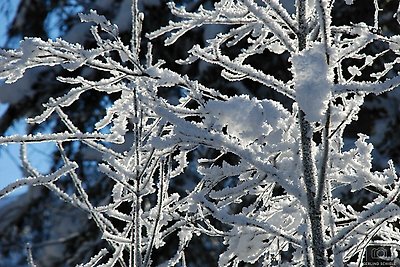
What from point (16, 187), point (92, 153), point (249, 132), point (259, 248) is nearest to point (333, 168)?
point (259, 248)

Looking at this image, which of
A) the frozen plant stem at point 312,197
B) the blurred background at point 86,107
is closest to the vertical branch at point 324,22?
the frozen plant stem at point 312,197

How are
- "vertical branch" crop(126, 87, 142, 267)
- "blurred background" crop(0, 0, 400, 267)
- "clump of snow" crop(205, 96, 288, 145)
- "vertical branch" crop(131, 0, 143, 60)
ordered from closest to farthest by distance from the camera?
"clump of snow" crop(205, 96, 288, 145) → "vertical branch" crop(126, 87, 142, 267) → "vertical branch" crop(131, 0, 143, 60) → "blurred background" crop(0, 0, 400, 267)

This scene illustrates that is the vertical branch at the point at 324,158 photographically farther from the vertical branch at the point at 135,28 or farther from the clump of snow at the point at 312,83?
the vertical branch at the point at 135,28

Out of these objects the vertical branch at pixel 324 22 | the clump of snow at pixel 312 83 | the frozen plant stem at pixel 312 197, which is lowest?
the frozen plant stem at pixel 312 197

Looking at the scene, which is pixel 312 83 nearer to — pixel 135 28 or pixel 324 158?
pixel 324 158

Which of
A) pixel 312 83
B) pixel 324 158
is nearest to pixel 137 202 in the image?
pixel 324 158

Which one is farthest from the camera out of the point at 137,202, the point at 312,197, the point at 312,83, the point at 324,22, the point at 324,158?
the point at 137,202

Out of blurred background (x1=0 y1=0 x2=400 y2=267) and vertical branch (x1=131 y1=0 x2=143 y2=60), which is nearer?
vertical branch (x1=131 y1=0 x2=143 y2=60)

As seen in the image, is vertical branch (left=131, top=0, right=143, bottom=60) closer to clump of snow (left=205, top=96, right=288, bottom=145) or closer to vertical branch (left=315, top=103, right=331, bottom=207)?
clump of snow (left=205, top=96, right=288, bottom=145)

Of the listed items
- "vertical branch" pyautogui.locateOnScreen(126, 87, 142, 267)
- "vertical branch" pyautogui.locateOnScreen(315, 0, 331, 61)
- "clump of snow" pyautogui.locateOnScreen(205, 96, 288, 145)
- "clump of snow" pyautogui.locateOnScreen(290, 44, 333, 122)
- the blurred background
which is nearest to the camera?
"clump of snow" pyautogui.locateOnScreen(290, 44, 333, 122)

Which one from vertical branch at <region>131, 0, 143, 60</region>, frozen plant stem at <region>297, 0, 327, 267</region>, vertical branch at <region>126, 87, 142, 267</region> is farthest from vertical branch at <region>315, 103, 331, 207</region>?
vertical branch at <region>131, 0, 143, 60</region>
